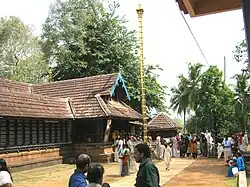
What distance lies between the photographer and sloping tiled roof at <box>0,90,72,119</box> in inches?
699

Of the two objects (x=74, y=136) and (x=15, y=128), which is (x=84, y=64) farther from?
(x=15, y=128)

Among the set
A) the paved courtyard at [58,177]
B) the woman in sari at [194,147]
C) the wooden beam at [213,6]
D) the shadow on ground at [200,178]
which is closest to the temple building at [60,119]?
the paved courtyard at [58,177]

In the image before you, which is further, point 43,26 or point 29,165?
point 43,26

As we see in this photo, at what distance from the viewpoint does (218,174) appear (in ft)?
52.9

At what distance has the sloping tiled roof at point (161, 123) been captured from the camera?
33.2m

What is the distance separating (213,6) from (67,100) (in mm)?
21049

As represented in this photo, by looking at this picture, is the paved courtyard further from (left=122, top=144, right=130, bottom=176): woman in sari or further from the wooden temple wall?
the wooden temple wall

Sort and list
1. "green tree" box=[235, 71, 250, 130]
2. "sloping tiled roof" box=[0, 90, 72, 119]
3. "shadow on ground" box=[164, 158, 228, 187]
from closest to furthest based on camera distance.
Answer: "shadow on ground" box=[164, 158, 228, 187] → "sloping tiled roof" box=[0, 90, 72, 119] → "green tree" box=[235, 71, 250, 130]

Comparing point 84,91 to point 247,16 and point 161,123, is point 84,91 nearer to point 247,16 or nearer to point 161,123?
point 161,123

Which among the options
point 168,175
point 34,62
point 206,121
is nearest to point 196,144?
point 206,121

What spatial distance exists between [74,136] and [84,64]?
33.5 ft

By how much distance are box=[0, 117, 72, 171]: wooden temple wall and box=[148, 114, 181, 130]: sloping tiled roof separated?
38.4 ft

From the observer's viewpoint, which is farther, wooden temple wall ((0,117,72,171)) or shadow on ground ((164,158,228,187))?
wooden temple wall ((0,117,72,171))

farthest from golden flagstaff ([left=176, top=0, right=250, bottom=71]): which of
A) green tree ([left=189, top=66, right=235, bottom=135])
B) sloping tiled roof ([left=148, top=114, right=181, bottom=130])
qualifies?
sloping tiled roof ([left=148, top=114, right=181, bottom=130])
